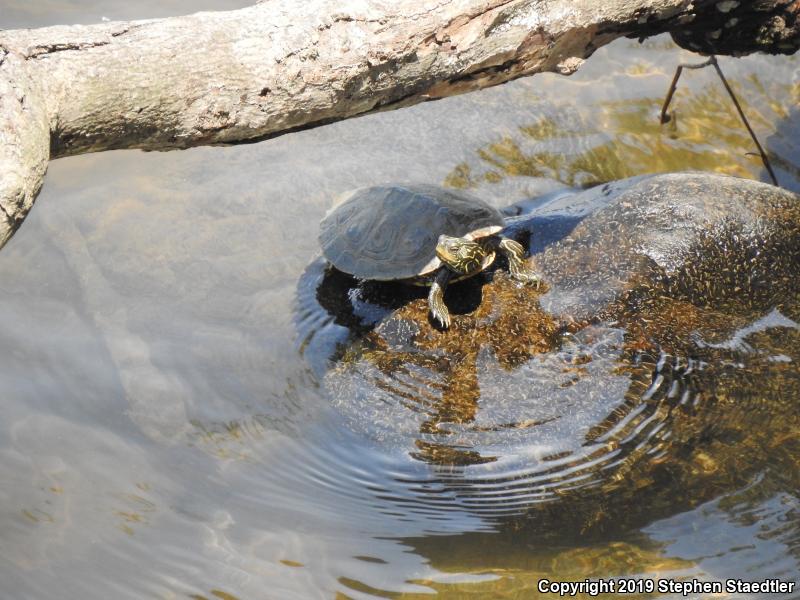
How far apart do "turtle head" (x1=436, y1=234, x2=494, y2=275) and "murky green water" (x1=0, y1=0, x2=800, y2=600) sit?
553 millimetres

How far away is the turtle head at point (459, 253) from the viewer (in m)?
4.16

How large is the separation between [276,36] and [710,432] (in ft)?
8.35

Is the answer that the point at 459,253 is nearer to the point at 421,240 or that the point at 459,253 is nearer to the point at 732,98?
the point at 421,240

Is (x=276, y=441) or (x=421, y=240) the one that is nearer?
(x=276, y=441)

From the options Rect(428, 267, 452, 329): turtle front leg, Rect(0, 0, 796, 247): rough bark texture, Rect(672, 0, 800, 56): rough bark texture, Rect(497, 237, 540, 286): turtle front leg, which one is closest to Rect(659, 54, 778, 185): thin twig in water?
Rect(672, 0, 800, 56): rough bark texture

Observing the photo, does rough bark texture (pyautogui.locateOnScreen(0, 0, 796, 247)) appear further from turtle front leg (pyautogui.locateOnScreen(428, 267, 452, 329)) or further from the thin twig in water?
the thin twig in water

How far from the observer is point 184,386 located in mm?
4293

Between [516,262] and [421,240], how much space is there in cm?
53

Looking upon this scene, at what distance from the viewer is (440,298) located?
4281 millimetres

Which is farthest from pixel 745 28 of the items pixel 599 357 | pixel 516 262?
pixel 599 357

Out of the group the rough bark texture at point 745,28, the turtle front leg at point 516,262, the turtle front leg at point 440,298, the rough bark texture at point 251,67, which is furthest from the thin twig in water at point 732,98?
the turtle front leg at point 440,298

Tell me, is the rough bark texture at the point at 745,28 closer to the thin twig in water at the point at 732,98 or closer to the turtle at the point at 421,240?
the thin twig in water at the point at 732,98

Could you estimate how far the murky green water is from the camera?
10.8ft

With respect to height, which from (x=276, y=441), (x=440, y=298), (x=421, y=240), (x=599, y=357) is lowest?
(x=276, y=441)
